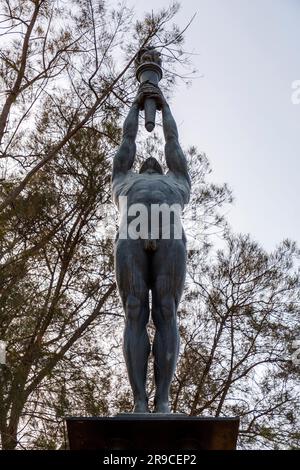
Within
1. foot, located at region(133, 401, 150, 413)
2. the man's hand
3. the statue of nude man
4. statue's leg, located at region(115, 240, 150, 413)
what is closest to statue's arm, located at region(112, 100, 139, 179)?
the man's hand

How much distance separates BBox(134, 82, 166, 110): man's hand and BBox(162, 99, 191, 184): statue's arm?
4 cm

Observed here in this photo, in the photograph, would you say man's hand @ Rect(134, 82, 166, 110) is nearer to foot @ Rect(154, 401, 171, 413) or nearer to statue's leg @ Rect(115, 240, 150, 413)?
statue's leg @ Rect(115, 240, 150, 413)

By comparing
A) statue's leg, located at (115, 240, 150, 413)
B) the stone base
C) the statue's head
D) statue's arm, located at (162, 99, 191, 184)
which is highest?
statue's arm, located at (162, 99, 191, 184)

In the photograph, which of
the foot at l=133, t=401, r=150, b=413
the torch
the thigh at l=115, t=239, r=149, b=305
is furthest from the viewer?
the torch

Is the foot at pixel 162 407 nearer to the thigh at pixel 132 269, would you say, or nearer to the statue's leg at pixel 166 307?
the statue's leg at pixel 166 307

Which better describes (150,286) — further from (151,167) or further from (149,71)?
(149,71)

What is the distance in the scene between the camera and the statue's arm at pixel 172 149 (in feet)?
15.5

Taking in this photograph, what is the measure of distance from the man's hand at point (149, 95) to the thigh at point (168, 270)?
4.48 feet

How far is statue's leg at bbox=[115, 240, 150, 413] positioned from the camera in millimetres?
3789

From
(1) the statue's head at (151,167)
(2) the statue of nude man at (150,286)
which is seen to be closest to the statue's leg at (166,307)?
(2) the statue of nude man at (150,286)

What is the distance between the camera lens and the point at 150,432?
3256 millimetres

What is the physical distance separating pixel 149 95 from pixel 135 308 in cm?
185
